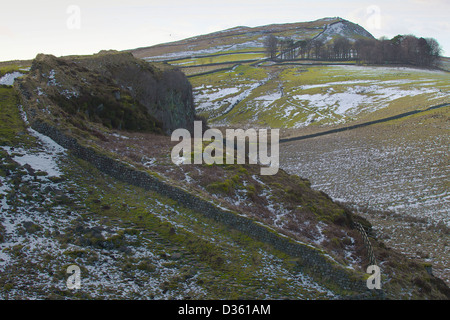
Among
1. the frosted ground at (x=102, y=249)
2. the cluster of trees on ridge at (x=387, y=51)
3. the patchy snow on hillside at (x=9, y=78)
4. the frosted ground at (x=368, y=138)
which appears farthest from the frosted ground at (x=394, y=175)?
the cluster of trees on ridge at (x=387, y=51)

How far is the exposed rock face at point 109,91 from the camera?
1144 inches

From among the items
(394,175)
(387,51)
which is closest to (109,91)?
(394,175)

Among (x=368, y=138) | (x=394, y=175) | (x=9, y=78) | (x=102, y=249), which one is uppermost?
(x=9, y=78)

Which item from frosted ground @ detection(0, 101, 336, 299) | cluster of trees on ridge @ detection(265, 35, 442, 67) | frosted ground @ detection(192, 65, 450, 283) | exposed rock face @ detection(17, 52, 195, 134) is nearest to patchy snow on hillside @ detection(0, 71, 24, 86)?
exposed rock face @ detection(17, 52, 195, 134)

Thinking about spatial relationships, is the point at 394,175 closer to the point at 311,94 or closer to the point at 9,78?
the point at 9,78

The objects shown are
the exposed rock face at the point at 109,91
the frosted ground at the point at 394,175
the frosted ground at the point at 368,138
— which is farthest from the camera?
the frosted ground at the point at 368,138

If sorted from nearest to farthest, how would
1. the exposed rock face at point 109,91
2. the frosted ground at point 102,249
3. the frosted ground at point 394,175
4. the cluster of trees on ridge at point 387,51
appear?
the frosted ground at point 102,249 → the frosted ground at point 394,175 → the exposed rock face at point 109,91 → the cluster of trees on ridge at point 387,51

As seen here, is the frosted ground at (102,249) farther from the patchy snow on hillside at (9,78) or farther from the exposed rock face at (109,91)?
the patchy snow on hillside at (9,78)

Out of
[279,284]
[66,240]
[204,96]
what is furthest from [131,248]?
[204,96]

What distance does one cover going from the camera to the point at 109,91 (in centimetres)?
3453

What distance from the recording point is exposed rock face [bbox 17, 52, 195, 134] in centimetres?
2905

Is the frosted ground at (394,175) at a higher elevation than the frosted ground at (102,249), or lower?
lower

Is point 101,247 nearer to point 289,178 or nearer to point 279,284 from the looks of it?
point 279,284

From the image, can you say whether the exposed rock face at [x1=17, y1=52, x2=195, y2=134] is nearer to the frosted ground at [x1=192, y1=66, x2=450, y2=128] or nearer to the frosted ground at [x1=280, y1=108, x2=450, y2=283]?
the frosted ground at [x1=280, y1=108, x2=450, y2=283]
